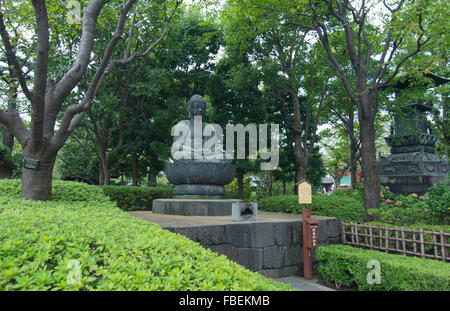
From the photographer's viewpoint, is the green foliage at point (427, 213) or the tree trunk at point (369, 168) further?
the tree trunk at point (369, 168)

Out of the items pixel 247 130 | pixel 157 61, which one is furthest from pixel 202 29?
pixel 247 130

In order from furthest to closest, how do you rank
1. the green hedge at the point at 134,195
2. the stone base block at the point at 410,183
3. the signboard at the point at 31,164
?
Result: the stone base block at the point at 410,183 < the green hedge at the point at 134,195 < the signboard at the point at 31,164

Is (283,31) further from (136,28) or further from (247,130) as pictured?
(136,28)

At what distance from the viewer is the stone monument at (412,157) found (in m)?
10.2

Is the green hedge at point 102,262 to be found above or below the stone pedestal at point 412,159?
below

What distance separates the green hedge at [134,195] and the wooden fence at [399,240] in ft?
20.5

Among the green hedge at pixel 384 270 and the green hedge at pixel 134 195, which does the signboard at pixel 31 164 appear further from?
the green hedge at pixel 384 270

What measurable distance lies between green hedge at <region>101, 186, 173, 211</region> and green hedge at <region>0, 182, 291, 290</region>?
6.94 meters

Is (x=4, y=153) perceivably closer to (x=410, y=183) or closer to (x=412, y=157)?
(x=410, y=183)

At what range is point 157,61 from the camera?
1223cm

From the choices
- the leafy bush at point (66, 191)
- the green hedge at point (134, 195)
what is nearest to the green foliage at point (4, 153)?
the green hedge at point (134, 195)
